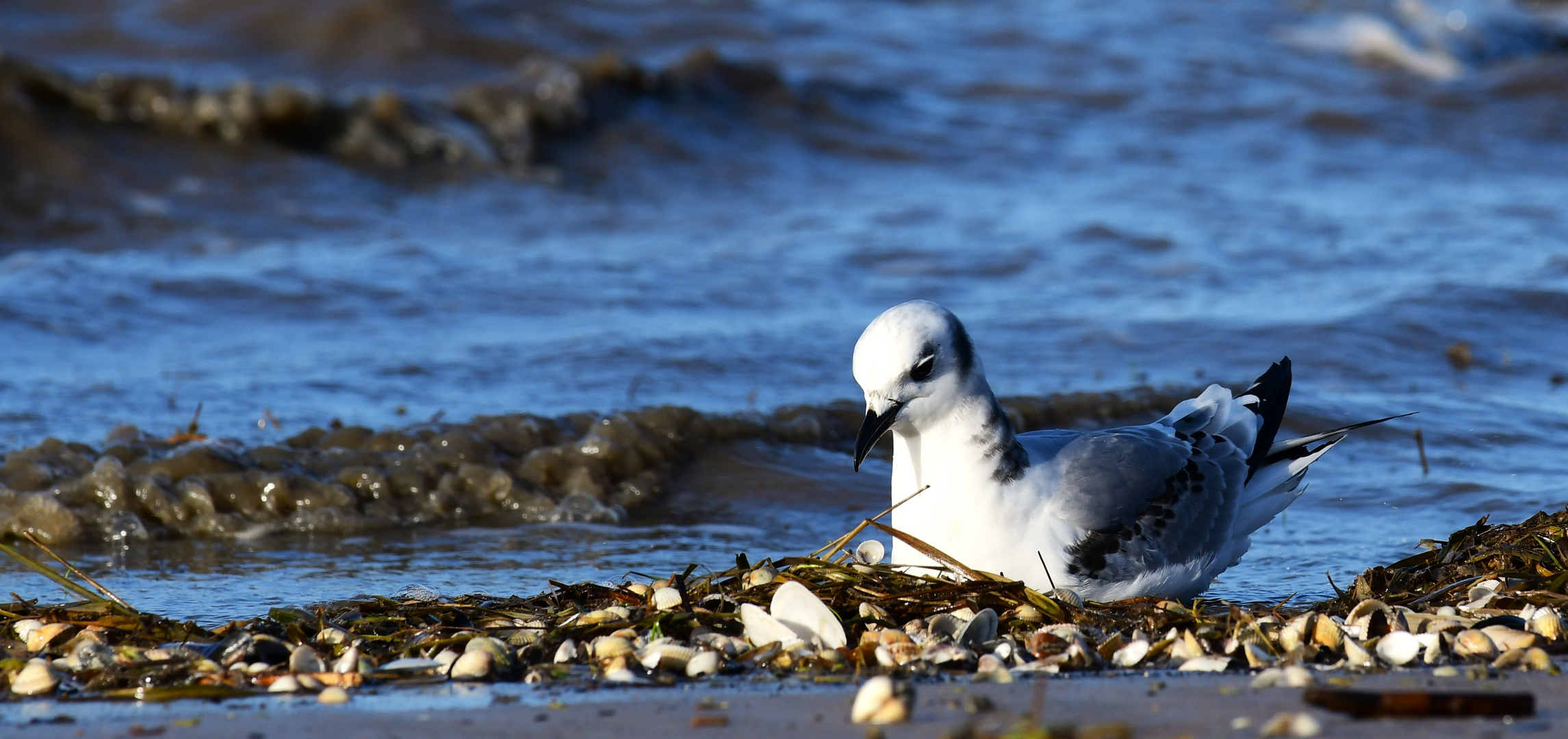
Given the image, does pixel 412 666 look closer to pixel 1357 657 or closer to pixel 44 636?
pixel 44 636

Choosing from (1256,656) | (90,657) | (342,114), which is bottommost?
(90,657)

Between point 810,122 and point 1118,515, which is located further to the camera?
point 810,122

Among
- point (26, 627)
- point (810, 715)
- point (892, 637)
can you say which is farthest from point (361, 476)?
point (810, 715)

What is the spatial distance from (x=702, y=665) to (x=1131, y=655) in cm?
92

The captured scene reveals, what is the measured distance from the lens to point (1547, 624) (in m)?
3.35

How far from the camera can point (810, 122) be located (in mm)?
13141

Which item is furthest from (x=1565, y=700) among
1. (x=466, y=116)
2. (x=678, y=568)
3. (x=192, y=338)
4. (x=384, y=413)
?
(x=466, y=116)

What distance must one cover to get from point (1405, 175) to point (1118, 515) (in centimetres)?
918

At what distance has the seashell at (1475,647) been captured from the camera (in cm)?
322

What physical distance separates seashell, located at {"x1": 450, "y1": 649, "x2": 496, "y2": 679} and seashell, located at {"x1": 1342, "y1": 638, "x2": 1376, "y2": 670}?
179cm

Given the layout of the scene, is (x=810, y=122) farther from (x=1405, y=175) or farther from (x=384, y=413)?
(x=384, y=413)

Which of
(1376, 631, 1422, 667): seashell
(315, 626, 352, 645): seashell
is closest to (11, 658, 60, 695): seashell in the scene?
(315, 626, 352, 645): seashell

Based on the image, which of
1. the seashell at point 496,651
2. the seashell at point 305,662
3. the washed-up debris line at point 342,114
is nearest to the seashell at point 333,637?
the seashell at point 305,662

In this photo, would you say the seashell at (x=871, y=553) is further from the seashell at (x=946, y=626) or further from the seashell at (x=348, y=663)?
the seashell at (x=348, y=663)
